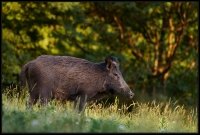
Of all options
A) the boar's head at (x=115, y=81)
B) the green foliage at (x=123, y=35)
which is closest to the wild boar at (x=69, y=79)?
the boar's head at (x=115, y=81)

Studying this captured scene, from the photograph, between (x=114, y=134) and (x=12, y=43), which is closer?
(x=114, y=134)

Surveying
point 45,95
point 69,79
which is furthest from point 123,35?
point 45,95

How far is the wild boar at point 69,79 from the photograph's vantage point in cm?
1298

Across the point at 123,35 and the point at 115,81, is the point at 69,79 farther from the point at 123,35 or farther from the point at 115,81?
the point at 123,35

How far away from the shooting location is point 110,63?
46.1 ft

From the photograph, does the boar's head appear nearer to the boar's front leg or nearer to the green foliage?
the boar's front leg

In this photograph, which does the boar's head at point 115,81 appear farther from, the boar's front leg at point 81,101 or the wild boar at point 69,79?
the boar's front leg at point 81,101

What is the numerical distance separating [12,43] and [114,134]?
20.1 meters

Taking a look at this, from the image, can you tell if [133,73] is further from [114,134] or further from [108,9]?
[114,134]

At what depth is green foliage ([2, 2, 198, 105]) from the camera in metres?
28.0

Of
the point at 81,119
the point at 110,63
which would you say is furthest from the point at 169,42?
the point at 81,119

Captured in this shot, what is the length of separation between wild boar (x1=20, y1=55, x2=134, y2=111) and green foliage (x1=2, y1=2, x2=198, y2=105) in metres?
13.2

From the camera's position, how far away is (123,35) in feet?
105

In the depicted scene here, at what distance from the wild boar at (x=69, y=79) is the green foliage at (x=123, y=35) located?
13238mm
